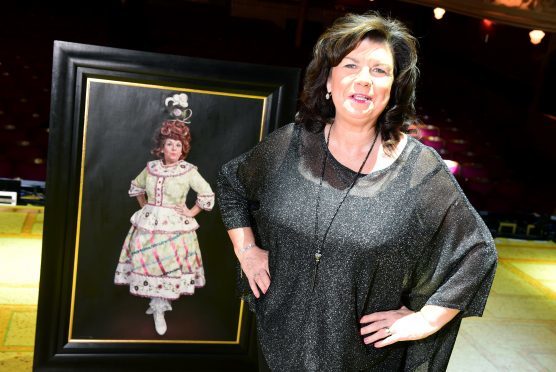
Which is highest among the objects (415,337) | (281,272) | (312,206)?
(312,206)

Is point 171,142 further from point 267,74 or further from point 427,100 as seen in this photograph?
point 427,100

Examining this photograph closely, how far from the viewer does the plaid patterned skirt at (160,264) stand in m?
2.55

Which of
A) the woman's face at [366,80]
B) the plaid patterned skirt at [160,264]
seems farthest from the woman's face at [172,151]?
the woman's face at [366,80]

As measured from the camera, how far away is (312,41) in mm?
15562

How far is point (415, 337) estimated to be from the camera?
1.80 metres

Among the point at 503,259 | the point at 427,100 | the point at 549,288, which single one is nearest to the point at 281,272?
the point at 549,288

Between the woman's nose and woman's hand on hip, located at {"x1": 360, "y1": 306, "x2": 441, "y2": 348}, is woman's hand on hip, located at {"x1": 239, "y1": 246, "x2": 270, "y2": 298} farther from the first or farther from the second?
the woman's nose

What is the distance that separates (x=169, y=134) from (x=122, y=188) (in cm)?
26

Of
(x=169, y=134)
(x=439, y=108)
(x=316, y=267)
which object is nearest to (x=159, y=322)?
(x=169, y=134)

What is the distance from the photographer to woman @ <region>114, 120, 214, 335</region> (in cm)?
248

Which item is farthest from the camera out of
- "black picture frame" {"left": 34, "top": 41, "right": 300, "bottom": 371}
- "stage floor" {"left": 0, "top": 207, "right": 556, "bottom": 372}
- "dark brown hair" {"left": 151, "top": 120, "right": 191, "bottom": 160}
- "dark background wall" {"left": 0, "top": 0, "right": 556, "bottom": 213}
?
"dark background wall" {"left": 0, "top": 0, "right": 556, "bottom": 213}

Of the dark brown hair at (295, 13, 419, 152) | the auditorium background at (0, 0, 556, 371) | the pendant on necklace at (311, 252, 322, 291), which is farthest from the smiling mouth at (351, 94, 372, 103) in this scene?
the pendant on necklace at (311, 252, 322, 291)

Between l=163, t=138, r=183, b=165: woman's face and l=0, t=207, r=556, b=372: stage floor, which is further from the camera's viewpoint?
l=0, t=207, r=556, b=372: stage floor

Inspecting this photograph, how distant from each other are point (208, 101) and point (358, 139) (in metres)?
0.83
